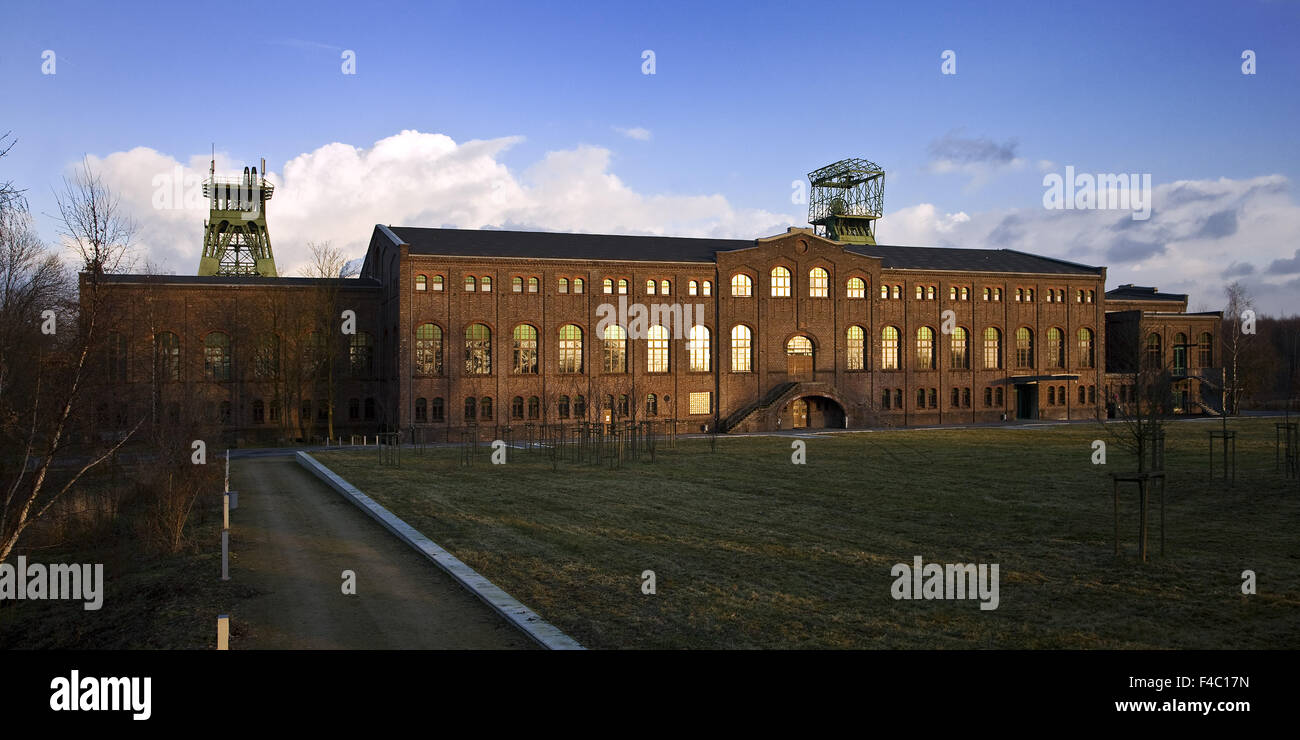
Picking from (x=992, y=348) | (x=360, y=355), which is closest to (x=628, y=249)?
(x=360, y=355)

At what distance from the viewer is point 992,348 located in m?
68.1

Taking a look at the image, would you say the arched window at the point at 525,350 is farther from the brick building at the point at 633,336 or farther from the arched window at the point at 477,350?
the arched window at the point at 477,350

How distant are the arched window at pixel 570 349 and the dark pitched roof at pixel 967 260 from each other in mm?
23374

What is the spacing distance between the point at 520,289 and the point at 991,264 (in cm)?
3915

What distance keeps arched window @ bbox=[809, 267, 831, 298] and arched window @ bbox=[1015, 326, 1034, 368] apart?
17.8 meters

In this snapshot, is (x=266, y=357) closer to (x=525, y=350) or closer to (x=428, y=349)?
(x=428, y=349)

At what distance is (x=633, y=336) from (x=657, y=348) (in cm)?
200

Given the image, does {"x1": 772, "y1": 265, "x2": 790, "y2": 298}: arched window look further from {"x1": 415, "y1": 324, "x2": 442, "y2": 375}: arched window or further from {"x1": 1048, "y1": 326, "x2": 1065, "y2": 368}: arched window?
{"x1": 1048, "y1": 326, "x2": 1065, "y2": 368}: arched window

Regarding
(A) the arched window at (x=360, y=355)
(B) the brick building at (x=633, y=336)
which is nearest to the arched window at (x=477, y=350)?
(B) the brick building at (x=633, y=336)

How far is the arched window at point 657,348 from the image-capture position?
5853cm
